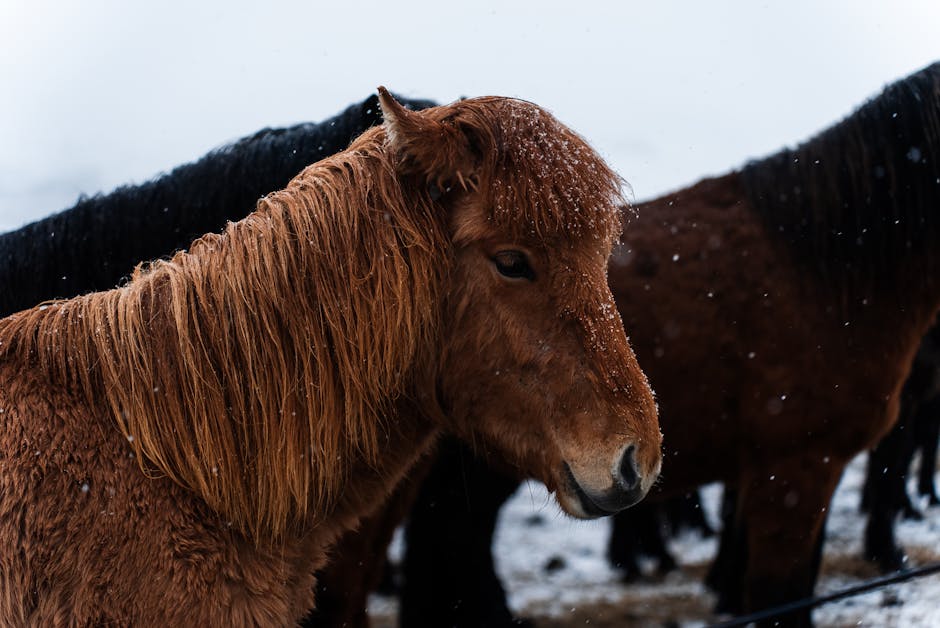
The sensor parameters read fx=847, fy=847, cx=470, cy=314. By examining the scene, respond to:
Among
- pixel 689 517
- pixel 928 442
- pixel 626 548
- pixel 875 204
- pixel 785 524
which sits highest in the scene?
pixel 875 204

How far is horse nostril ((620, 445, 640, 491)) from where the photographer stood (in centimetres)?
178

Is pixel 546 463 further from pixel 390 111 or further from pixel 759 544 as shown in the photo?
pixel 759 544

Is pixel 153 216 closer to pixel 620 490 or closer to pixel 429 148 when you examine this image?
pixel 429 148

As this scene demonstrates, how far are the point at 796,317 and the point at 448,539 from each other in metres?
2.00

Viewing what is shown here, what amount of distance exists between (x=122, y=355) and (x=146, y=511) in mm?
325

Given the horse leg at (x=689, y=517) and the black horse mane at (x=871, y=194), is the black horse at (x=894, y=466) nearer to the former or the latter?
the horse leg at (x=689, y=517)

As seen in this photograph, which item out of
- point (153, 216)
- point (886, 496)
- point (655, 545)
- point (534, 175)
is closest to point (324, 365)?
point (534, 175)

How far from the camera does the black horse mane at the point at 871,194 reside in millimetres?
3889

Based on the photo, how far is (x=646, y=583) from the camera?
19.4 feet

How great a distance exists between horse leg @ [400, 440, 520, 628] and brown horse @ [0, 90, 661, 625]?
88.5 inches

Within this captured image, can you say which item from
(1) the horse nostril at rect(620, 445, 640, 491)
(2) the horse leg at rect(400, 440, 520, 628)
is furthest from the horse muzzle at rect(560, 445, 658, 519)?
(2) the horse leg at rect(400, 440, 520, 628)

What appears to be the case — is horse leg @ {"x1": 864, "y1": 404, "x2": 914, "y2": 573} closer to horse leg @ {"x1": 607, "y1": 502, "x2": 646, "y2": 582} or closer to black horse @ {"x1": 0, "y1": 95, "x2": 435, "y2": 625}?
horse leg @ {"x1": 607, "y1": 502, "x2": 646, "y2": 582}

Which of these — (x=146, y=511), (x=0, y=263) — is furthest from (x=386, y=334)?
(x=0, y=263)

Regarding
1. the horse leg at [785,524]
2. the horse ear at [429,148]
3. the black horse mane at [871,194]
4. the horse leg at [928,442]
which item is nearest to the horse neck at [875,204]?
the black horse mane at [871,194]
